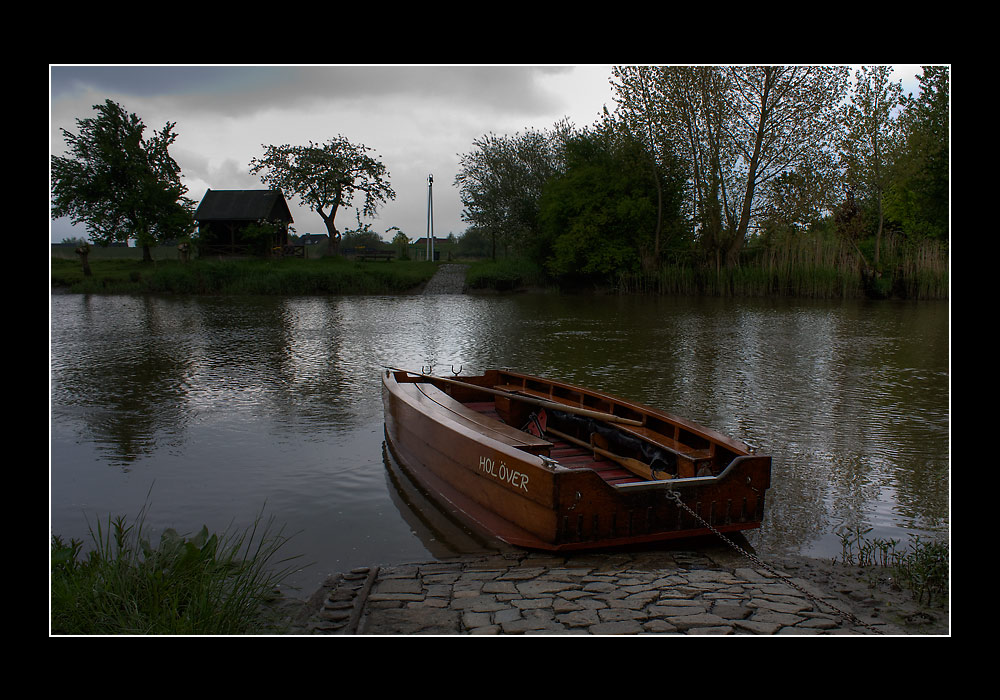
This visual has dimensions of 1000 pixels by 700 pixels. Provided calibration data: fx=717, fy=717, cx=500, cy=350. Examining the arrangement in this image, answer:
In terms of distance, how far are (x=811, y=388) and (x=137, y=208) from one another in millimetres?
38654

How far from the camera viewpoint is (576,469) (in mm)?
4922

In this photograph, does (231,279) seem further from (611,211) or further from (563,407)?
(563,407)

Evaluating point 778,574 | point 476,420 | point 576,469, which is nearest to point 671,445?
point 576,469

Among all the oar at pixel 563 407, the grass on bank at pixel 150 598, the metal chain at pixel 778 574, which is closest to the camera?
the grass on bank at pixel 150 598

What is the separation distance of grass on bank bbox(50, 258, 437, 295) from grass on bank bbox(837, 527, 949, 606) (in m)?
31.5

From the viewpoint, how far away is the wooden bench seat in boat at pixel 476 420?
5680 millimetres

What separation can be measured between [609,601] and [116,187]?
142 feet

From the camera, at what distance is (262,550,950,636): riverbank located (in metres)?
3.50

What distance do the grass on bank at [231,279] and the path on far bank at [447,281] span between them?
2.61 ft

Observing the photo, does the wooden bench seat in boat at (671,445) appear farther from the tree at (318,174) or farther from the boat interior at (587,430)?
the tree at (318,174)

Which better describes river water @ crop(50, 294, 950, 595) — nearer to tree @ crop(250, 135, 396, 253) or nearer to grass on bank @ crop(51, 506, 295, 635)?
grass on bank @ crop(51, 506, 295, 635)

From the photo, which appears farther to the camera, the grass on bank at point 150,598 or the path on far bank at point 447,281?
the path on far bank at point 447,281

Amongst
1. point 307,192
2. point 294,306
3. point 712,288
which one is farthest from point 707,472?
point 307,192

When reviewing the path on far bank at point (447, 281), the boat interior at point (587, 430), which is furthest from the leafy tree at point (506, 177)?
the boat interior at point (587, 430)
